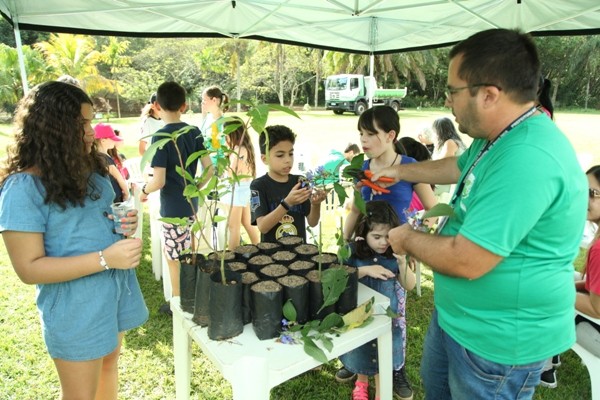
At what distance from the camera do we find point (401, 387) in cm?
231

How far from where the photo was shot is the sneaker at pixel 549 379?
247 centimetres

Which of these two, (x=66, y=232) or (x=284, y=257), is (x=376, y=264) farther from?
(x=66, y=232)

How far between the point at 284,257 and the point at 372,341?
69 centimetres

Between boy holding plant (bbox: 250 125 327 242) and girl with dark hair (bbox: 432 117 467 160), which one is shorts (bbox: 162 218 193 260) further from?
girl with dark hair (bbox: 432 117 467 160)

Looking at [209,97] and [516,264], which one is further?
[209,97]

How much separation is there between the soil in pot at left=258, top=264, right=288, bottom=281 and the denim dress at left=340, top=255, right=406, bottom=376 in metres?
0.54

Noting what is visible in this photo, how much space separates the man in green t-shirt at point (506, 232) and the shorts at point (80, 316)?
1.11m

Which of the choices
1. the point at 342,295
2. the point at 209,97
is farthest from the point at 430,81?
the point at 342,295

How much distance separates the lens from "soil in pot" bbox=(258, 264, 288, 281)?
5.27 ft

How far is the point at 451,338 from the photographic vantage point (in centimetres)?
146

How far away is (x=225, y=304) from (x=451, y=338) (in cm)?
81

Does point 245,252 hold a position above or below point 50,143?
below

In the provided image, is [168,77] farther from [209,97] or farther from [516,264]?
[516,264]

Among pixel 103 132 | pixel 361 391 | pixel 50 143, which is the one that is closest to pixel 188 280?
pixel 50 143
